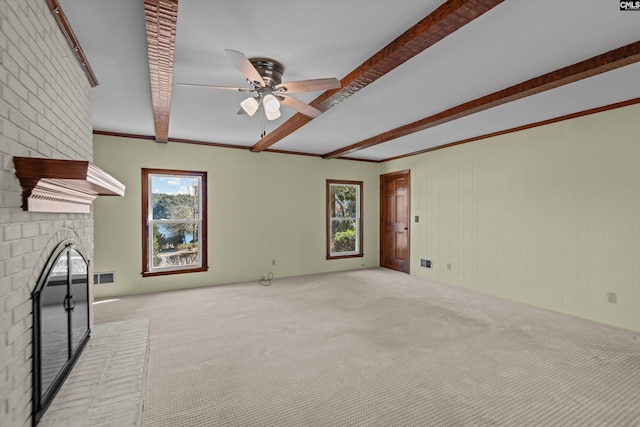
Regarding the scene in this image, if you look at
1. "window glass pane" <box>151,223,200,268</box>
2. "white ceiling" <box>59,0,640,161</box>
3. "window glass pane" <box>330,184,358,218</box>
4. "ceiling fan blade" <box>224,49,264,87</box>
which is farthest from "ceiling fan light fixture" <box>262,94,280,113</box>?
"window glass pane" <box>330,184,358,218</box>

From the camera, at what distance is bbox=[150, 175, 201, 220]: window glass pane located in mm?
4789

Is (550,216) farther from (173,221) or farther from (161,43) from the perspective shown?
(173,221)

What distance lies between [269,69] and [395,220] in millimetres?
4785

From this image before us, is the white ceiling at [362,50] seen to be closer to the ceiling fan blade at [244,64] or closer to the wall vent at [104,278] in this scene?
the ceiling fan blade at [244,64]

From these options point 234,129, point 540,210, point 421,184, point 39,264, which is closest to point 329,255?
point 421,184

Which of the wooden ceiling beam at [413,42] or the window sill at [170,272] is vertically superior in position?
the wooden ceiling beam at [413,42]

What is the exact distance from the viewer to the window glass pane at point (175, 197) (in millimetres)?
4789

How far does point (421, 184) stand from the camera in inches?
227

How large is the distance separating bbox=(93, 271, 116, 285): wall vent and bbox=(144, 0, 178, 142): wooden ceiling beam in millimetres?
2765

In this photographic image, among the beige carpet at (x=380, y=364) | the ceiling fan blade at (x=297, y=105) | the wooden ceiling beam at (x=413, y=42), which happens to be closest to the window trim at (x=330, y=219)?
the beige carpet at (x=380, y=364)

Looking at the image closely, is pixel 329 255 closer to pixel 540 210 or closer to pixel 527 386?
pixel 540 210

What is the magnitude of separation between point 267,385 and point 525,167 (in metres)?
4.14

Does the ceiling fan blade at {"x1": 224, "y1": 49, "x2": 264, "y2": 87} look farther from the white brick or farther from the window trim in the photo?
the window trim

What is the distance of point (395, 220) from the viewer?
6.48m
